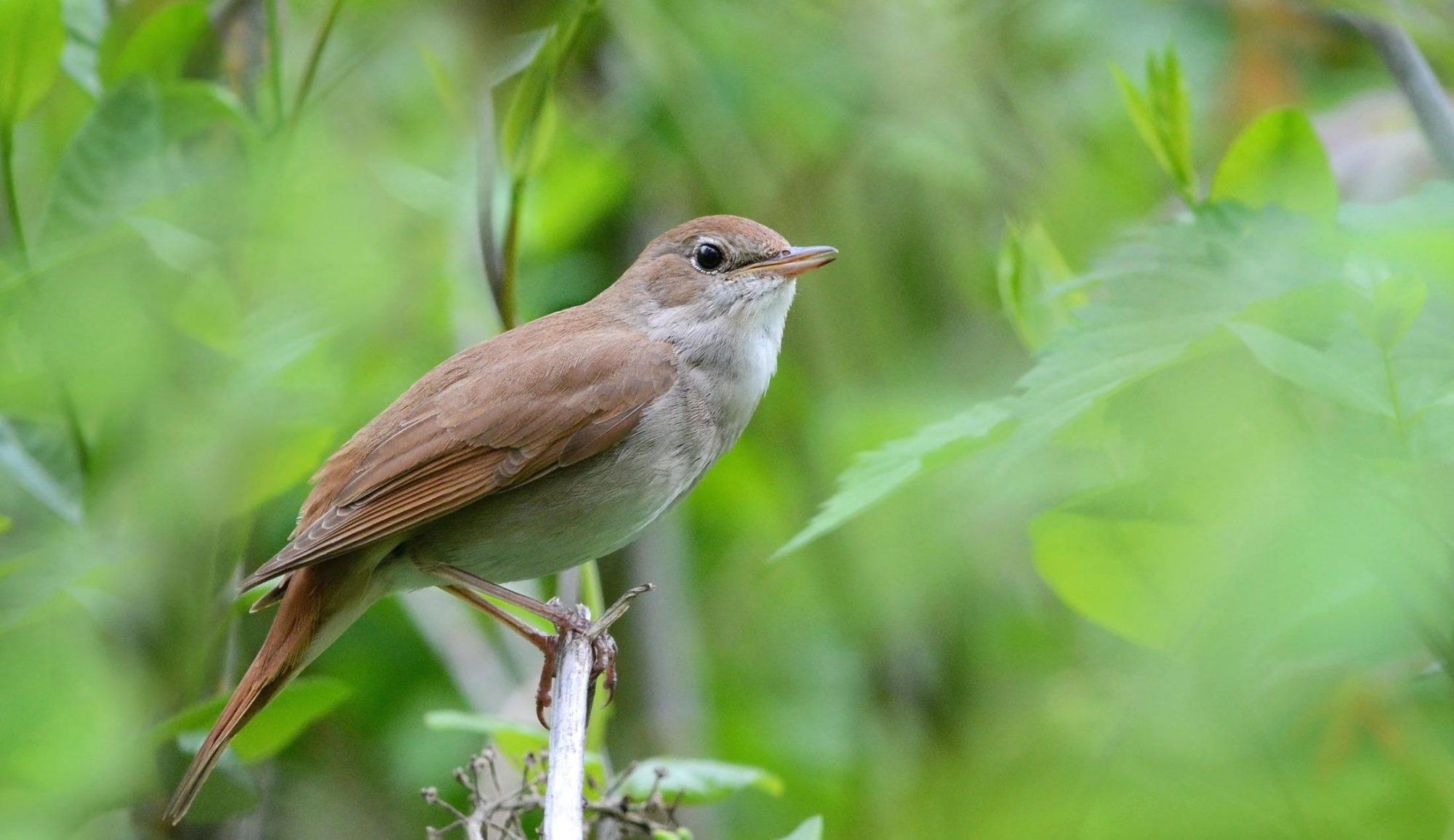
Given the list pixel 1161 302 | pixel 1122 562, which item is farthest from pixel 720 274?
pixel 1161 302

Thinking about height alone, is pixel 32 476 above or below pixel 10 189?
below

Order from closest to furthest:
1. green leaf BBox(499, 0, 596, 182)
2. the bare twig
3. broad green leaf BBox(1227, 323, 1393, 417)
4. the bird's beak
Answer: broad green leaf BBox(1227, 323, 1393, 417) → the bare twig → green leaf BBox(499, 0, 596, 182) → the bird's beak

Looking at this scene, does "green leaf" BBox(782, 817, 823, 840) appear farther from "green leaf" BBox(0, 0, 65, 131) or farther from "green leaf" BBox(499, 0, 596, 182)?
"green leaf" BBox(0, 0, 65, 131)

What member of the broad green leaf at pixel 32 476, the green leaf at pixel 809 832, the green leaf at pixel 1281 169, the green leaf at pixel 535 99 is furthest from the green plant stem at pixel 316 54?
the green leaf at pixel 809 832

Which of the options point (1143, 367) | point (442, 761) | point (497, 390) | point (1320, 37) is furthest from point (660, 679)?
point (1320, 37)

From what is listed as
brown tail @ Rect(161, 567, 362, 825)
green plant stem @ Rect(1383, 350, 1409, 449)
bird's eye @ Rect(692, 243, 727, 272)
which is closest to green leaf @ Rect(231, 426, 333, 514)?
brown tail @ Rect(161, 567, 362, 825)

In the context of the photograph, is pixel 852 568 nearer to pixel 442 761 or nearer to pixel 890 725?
pixel 890 725

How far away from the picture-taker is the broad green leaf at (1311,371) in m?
1.49

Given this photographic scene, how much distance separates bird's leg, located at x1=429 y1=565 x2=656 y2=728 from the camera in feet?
9.32

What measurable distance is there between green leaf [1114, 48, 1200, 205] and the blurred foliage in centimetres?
1

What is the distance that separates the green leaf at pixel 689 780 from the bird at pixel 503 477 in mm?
434

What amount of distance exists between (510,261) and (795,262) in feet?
3.39

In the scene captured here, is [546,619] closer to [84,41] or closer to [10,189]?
[10,189]

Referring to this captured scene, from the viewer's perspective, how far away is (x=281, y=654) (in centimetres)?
287
